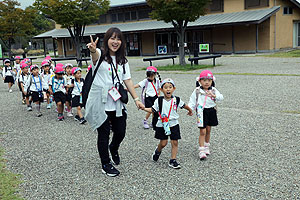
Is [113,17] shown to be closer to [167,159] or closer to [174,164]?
[167,159]

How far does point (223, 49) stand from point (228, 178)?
26.4 metres

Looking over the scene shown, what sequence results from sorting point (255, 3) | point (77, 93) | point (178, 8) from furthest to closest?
point (255, 3) → point (178, 8) → point (77, 93)

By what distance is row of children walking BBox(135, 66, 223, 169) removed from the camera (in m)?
4.12

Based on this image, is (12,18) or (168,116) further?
(12,18)

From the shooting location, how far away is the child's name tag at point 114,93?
150 inches

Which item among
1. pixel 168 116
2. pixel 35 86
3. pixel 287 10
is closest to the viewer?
pixel 168 116

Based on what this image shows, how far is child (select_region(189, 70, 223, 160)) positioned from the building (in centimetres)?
1917

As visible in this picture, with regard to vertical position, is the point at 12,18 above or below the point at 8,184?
above

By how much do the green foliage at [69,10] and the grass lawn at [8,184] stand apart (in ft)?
60.4

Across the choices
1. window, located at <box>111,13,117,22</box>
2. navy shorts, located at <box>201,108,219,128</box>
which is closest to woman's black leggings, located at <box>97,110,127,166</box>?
navy shorts, located at <box>201,108,219,128</box>

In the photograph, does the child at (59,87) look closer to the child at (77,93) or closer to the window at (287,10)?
the child at (77,93)

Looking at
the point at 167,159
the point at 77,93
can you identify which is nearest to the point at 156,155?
the point at 167,159

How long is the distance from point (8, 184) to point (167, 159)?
6.93 feet

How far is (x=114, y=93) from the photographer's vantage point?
12.6 feet
